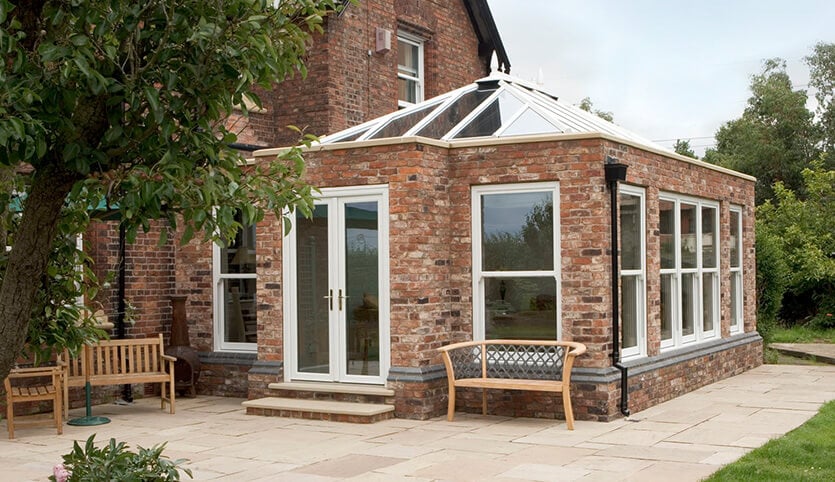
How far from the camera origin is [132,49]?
4.00 m

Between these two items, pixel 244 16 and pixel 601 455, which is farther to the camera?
pixel 601 455

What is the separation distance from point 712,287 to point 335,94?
6003 millimetres

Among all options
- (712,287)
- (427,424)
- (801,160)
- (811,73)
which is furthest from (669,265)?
(811,73)

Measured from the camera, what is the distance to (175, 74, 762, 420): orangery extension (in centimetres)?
977

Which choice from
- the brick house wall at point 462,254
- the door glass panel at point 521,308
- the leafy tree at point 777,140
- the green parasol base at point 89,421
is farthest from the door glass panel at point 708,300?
the leafy tree at point 777,140

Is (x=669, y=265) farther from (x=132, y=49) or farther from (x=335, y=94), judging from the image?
(x=132, y=49)

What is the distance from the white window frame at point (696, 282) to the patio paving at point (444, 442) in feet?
3.05

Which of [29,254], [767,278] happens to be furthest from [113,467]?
[767,278]

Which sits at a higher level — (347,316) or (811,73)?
(811,73)

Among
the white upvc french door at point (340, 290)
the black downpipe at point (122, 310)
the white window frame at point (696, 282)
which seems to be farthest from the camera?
the white window frame at point (696, 282)

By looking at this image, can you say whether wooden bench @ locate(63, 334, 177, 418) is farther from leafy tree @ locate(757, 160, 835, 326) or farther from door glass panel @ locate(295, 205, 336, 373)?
leafy tree @ locate(757, 160, 835, 326)

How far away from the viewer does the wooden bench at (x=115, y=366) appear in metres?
10.2

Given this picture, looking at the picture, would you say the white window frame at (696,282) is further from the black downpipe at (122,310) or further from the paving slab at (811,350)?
the black downpipe at (122,310)

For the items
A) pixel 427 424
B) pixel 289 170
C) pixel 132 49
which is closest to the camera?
pixel 132 49
